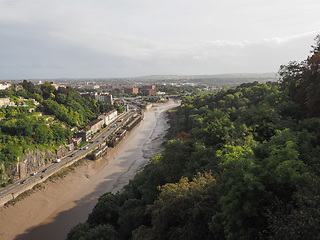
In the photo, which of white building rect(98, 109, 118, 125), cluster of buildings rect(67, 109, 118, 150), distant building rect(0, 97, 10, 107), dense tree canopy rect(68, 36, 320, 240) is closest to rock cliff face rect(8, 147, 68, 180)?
cluster of buildings rect(67, 109, 118, 150)

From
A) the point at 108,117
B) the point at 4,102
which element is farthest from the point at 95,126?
the point at 4,102

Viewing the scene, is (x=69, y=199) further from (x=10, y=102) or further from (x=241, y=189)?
(x=10, y=102)

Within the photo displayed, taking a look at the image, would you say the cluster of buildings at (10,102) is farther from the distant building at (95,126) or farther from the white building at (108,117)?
the white building at (108,117)

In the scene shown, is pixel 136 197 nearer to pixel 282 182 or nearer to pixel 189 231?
pixel 189 231

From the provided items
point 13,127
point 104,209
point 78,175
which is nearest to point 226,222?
point 104,209

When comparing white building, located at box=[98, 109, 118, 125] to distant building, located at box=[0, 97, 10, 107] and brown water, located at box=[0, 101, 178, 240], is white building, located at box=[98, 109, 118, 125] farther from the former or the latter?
distant building, located at box=[0, 97, 10, 107]

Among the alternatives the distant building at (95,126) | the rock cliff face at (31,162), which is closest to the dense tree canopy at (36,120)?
the rock cliff face at (31,162)
